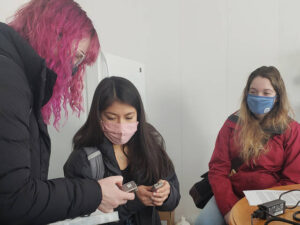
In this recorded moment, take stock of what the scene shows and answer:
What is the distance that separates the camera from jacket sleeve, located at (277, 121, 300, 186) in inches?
59.1

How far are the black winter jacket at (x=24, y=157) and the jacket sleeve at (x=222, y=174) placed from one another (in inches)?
43.6

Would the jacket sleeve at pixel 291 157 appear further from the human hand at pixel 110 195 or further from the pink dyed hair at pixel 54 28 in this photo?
the pink dyed hair at pixel 54 28

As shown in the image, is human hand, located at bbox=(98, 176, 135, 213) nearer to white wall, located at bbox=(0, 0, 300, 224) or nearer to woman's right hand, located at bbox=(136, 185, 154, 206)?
woman's right hand, located at bbox=(136, 185, 154, 206)

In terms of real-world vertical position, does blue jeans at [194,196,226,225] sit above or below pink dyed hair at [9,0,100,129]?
below

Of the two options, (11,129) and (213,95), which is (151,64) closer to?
(213,95)

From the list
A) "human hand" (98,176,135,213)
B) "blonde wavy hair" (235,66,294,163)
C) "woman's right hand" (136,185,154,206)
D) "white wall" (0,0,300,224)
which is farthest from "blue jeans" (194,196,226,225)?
"human hand" (98,176,135,213)

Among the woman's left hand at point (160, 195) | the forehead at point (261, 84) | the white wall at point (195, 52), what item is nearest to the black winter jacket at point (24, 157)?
the woman's left hand at point (160, 195)

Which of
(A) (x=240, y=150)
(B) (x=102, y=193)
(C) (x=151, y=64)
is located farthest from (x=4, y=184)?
(C) (x=151, y=64)

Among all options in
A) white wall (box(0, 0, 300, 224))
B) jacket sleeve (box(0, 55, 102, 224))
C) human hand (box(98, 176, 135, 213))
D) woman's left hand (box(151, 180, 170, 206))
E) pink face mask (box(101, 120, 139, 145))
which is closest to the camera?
jacket sleeve (box(0, 55, 102, 224))

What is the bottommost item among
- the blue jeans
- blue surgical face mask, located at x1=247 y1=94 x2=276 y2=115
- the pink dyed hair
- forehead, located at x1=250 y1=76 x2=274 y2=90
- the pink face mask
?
the blue jeans

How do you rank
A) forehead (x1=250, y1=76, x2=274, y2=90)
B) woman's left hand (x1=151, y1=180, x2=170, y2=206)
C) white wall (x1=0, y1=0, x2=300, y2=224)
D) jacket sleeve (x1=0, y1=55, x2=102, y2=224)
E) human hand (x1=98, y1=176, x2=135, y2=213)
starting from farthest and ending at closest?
white wall (x1=0, y1=0, x2=300, y2=224) < forehead (x1=250, y1=76, x2=274, y2=90) < woman's left hand (x1=151, y1=180, x2=170, y2=206) < human hand (x1=98, y1=176, x2=135, y2=213) < jacket sleeve (x1=0, y1=55, x2=102, y2=224)

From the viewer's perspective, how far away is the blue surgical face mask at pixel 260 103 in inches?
61.9

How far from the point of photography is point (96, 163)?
1.17 meters

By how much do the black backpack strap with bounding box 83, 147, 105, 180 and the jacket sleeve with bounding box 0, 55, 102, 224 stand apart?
21.3 inches
